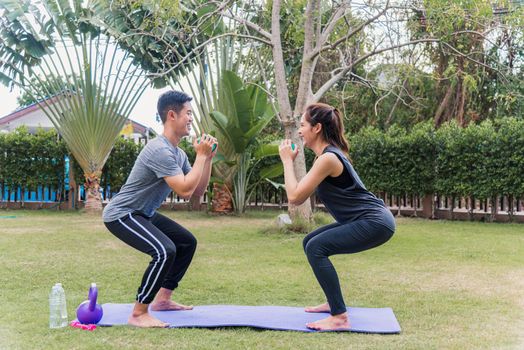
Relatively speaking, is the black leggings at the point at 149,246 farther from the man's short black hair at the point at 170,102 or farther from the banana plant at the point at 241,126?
the banana plant at the point at 241,126

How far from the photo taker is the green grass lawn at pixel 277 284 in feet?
12.8

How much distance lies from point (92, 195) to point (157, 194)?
39.9 ft

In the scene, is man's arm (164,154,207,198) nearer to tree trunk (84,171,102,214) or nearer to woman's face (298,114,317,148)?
woman's face (298,114,317,148)

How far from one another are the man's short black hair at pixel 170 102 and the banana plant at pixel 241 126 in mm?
7017

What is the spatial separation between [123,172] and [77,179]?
1365 millimetres

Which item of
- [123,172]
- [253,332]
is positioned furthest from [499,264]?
[123,172]

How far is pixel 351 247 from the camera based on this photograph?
4.25 metres

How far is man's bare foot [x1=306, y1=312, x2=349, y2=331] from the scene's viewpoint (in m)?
4.13

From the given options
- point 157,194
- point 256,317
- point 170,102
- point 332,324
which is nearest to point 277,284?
point 256,317

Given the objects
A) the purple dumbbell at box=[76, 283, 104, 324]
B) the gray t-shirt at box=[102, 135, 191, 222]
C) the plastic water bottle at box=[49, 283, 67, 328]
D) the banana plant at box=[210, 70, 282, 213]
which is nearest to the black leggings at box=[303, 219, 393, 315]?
the gray t-shirt at box=[102, 135, 191, 222]

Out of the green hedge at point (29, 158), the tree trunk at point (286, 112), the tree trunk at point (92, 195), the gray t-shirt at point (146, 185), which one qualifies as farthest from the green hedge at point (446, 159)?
the gray t-shirt at point (146, 185)

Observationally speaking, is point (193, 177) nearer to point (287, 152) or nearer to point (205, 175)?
point (205, 175)

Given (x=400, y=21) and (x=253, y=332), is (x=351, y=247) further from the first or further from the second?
(x=400, y=21)

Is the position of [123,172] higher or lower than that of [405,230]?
higher
